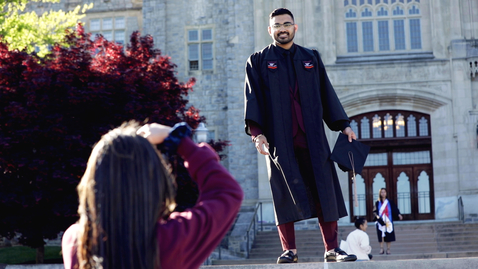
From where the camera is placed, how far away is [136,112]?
1376 centimetres

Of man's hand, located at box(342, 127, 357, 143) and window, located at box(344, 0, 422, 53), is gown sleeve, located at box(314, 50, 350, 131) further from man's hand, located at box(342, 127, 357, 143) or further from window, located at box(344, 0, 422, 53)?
window, located at box(344, 0, 422, 53)

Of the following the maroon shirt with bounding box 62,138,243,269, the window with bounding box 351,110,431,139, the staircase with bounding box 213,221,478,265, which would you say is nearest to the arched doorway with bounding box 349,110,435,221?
the window with bounding box 351,110,431,139

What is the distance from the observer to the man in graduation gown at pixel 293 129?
525 cm

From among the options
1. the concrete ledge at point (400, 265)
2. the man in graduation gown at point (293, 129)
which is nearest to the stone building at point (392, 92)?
the man in graduation gown at point (293, 129)

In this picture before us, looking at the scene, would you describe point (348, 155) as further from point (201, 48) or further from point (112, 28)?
point (112, 28)

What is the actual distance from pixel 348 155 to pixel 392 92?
577 inches

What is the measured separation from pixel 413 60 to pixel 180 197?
8.87 m

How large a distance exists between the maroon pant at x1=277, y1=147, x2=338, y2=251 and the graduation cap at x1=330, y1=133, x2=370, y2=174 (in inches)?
9.3

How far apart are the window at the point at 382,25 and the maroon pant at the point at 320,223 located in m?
15.4

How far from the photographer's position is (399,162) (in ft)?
66.1

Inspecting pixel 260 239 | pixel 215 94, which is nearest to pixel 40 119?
pixel 260 239

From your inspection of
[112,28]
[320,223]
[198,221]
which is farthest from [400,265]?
[112,28]

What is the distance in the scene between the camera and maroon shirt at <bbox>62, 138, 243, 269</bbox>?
6.33ft

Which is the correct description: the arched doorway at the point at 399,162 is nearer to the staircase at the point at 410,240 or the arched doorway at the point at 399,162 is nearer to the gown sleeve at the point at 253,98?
the staircase at the point at 410,240
